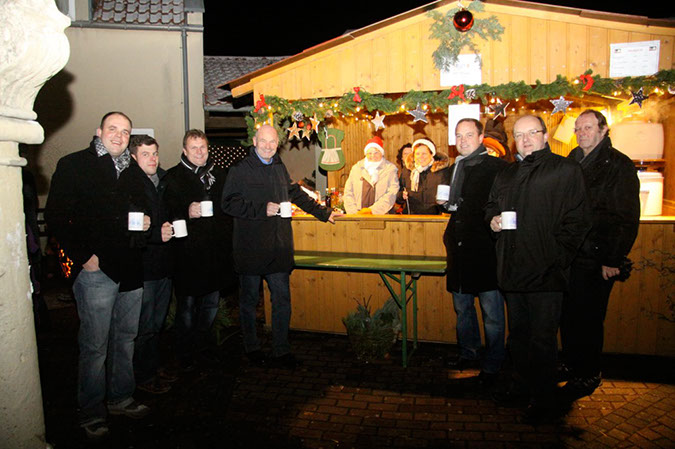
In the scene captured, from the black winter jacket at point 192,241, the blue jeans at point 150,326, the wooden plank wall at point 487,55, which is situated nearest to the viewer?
the blue jeans at point 150,326

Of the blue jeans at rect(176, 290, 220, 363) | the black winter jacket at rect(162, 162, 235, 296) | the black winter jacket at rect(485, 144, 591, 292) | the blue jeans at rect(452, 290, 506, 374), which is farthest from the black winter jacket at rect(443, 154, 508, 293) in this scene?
the blue jeans at rect(176, 290, 220, 363)

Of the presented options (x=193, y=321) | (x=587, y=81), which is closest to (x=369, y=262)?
(x=193, y=321)

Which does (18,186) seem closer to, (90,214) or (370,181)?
(90,214)

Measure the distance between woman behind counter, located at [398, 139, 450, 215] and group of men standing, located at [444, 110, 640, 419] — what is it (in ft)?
7.69

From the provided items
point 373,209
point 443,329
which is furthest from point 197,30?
point 443,329

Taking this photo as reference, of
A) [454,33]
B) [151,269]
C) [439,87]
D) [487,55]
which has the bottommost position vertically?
[151,269]

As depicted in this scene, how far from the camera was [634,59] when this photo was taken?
5102 mm

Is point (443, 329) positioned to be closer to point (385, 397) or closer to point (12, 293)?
point (385, 397)

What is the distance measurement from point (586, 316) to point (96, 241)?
4.12m

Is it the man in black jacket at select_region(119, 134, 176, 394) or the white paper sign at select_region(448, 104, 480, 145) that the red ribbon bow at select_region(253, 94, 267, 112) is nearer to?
the man in black jacket at select_region(119, 134, 176, 394)

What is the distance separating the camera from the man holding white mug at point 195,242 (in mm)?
4789

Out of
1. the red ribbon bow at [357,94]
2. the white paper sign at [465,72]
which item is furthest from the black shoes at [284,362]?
the white paper sign at [465,72]

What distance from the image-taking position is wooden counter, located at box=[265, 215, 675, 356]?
5043 millimetres

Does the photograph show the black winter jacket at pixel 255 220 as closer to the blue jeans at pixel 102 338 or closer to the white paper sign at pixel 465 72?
the blue jeans at pixel 102 338
